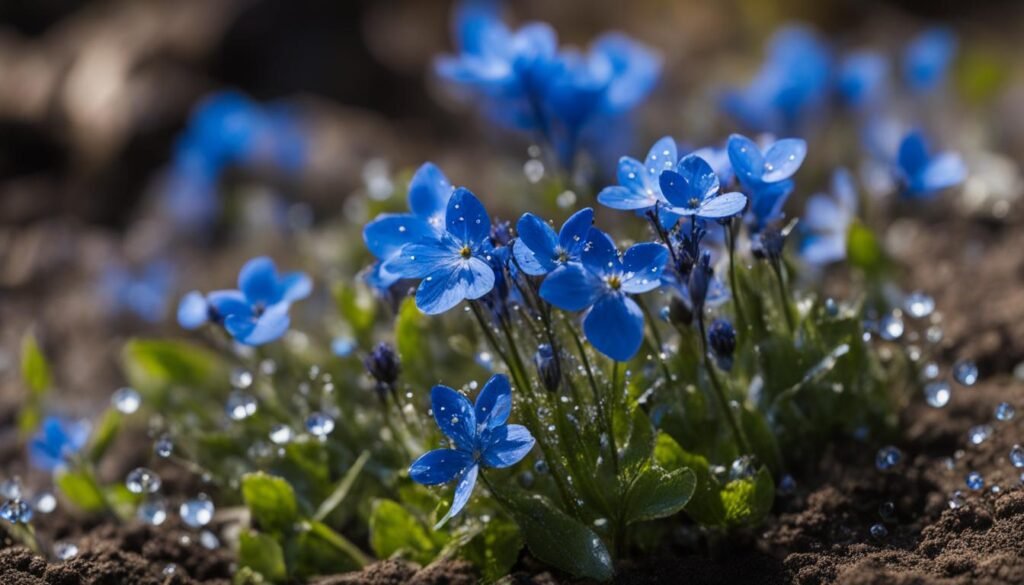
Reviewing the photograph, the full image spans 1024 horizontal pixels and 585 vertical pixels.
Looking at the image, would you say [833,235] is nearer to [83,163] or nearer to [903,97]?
[903,97]

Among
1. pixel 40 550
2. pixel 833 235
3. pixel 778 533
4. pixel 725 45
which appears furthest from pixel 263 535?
pixel 725 45

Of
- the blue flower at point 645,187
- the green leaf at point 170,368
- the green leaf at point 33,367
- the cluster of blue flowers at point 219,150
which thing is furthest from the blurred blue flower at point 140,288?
the blue flower at point 645,187

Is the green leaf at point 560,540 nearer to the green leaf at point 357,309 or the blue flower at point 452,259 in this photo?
the blue flower at point 452,259

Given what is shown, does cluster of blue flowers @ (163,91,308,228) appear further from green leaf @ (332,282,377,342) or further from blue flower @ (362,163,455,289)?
blue flower @ (362,163,455,289)

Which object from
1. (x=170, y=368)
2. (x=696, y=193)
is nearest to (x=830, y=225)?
(x=696, y=193)

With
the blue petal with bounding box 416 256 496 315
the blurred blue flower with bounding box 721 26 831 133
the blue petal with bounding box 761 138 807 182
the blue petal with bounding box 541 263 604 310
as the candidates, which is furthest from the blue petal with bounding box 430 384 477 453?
the blurred blue flower with bounding box 721 26 831 133

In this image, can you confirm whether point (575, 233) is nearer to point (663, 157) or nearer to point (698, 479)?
point (663, 157)
